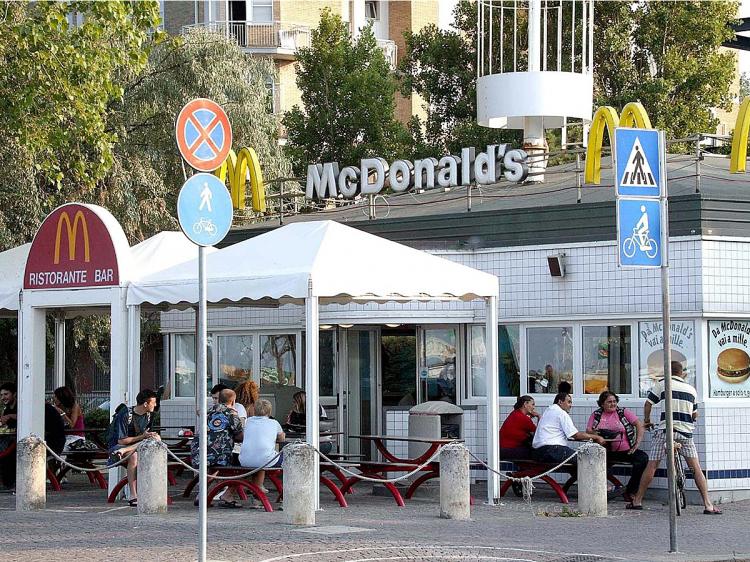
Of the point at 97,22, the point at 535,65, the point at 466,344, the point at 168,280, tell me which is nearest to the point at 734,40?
the point at 535,65

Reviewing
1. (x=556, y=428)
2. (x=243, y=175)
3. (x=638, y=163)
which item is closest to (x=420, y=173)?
(x=243, y=175)

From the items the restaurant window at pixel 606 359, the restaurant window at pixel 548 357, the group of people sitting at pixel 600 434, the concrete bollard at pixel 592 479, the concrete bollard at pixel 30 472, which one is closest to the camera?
the concrete bollard at pixel 592 479

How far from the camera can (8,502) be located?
16.5m

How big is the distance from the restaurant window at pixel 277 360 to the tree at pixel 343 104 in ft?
54.1

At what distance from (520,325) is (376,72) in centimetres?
2026

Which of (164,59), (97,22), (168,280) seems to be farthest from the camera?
(164,59)

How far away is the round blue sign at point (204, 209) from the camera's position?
1030 cm

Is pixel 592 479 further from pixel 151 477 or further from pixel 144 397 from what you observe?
pixel 144 397

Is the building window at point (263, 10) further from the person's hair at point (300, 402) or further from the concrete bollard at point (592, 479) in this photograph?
the concrete bollard at point (592, 479)

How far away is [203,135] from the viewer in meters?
10.6

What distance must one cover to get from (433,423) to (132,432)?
392 centimetres

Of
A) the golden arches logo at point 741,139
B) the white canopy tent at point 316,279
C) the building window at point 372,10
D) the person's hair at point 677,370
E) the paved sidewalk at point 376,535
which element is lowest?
the paved sidewalk at point 376,535

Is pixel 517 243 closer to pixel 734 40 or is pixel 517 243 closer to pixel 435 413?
pixel 435 413

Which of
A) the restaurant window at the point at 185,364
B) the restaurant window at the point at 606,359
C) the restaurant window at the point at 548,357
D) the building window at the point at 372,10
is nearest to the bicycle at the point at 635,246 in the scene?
the restaurant window at the point at 606,359
